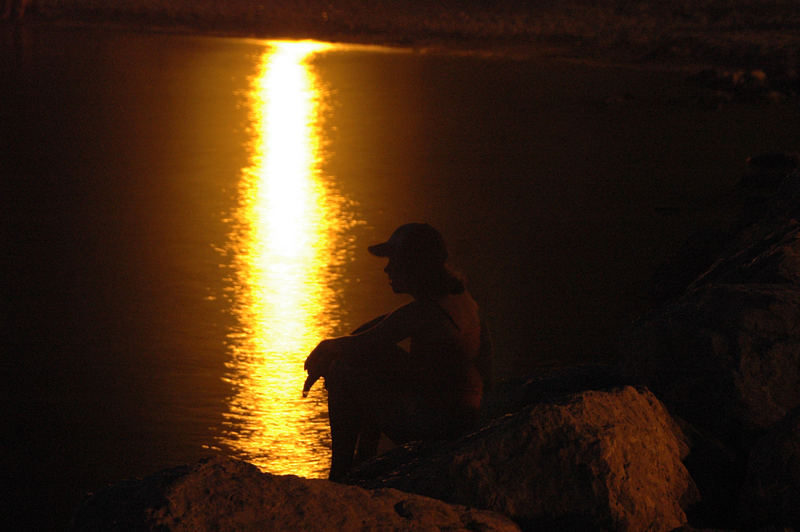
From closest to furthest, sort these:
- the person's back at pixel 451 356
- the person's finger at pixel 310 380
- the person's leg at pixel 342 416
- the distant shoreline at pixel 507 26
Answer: the person's back at pixel 451 356 < the person's leg at pixel 342 416 < the person's finger at pixel 310 380 < the distant shoreline at pixel 507 26

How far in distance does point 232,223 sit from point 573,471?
699cm

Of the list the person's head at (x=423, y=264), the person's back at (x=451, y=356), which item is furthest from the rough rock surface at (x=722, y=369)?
the person's head at (x=423, y=264)

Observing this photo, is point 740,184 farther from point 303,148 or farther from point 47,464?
point 47,464

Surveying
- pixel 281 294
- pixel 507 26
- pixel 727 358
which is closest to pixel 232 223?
pixel 281 294

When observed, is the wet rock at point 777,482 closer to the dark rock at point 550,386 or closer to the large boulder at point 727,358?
the large boulder at point 727,358

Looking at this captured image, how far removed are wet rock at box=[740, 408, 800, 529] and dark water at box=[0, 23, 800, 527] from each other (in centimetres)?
221

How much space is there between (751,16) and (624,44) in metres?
17.1

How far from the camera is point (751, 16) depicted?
5078 cm

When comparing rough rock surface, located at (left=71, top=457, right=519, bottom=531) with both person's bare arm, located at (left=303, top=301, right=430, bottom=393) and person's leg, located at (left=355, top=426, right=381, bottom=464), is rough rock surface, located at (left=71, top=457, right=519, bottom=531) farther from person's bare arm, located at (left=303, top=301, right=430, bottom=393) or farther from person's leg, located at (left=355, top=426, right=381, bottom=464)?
person's leg, located at (left=355, top=426, right=381, bottom=464)

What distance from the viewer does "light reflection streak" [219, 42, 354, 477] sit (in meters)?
5.32

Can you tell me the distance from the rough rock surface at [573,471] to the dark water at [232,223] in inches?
70.9

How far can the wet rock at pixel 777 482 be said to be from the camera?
322 cm

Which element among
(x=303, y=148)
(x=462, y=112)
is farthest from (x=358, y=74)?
(x=303, y=148)

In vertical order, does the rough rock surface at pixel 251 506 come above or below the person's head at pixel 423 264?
below
